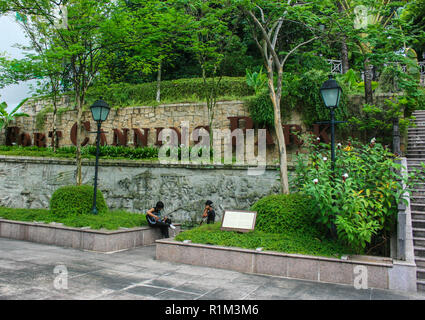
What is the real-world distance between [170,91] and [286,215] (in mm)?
12498

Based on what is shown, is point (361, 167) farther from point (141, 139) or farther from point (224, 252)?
point (141, 139)

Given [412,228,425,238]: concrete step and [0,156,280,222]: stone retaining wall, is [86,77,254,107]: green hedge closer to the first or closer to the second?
[0,156,280,222]: stone retaining wall

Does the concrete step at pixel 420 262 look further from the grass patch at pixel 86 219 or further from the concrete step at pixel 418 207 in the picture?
the grass patch at pixel 86 219

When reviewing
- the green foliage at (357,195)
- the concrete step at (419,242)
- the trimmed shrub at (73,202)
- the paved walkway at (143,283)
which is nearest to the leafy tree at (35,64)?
the trimmed shrub at (73,202)

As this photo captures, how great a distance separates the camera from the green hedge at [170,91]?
17188 mm

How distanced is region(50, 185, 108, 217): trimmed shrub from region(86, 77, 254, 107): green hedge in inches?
285

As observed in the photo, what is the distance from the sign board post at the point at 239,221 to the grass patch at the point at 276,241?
0.44ft

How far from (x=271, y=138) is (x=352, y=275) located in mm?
8194

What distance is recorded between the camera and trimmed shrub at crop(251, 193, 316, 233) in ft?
26.3

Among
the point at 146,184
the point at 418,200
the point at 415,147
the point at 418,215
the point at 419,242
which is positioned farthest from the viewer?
the point at 146,184

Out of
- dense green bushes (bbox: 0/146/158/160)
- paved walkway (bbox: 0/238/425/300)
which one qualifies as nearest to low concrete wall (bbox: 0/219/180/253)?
paved walkway (bbox: 0/238/425/300)

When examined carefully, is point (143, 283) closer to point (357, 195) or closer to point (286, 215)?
point (286, 215)

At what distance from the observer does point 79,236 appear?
9570 millimetres

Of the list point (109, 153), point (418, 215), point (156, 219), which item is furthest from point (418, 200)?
point (109, 153)
